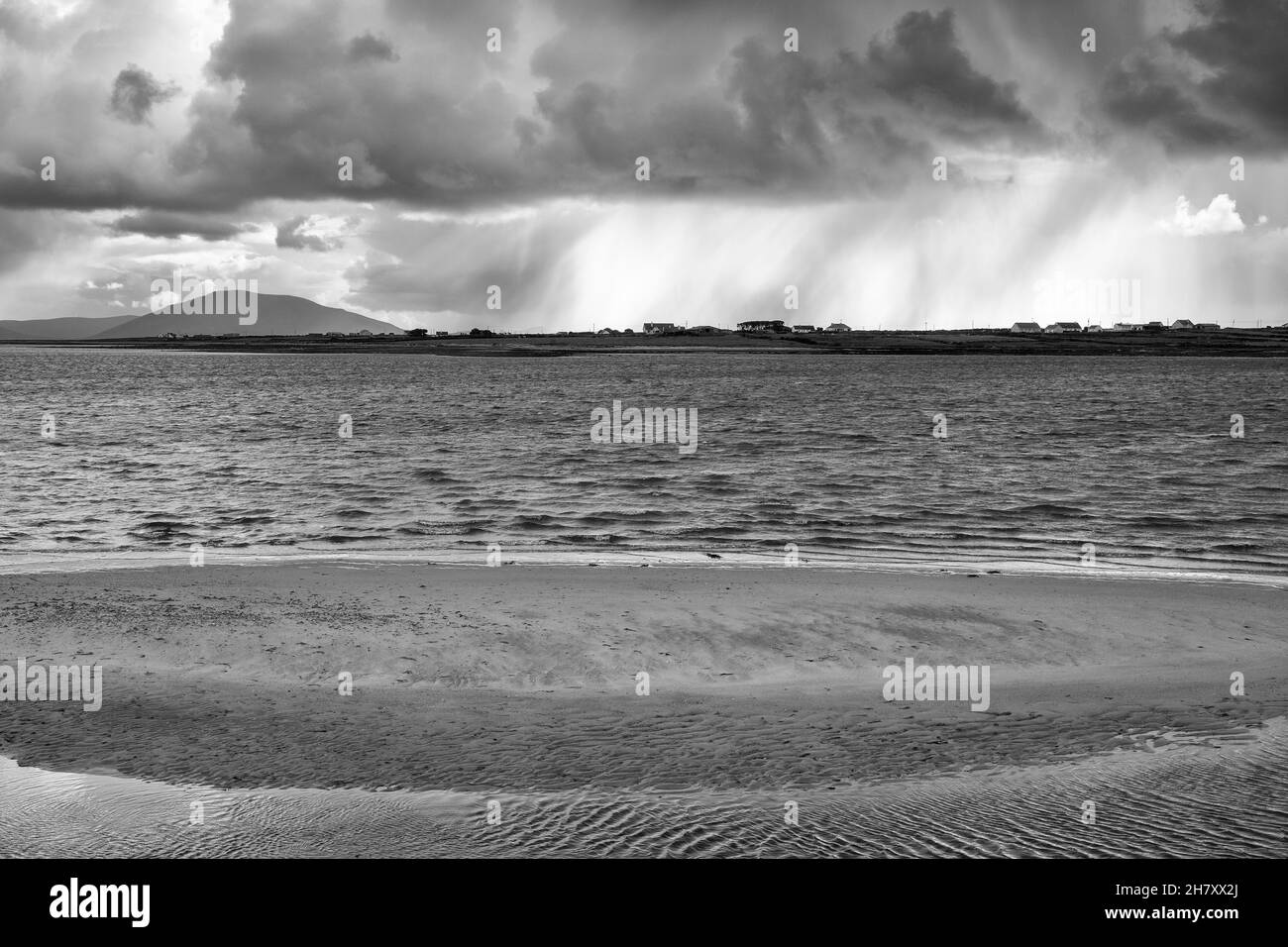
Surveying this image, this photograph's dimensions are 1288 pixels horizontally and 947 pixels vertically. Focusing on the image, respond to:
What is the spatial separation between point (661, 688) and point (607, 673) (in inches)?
36.1

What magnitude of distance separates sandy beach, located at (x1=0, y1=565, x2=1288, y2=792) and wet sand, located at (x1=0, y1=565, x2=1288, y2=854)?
48mm

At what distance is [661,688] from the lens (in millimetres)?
12586

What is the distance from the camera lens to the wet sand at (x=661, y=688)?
9203 millimetres

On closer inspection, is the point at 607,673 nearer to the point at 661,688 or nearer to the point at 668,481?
the point at 661,688

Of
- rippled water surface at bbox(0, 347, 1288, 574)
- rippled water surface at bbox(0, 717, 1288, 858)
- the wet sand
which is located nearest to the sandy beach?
the wet sand

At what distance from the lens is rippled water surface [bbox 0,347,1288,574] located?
25.5 metres

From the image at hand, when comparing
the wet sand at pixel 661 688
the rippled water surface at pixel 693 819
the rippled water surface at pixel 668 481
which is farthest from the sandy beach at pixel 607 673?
the rippled water surface at pixel 668 481

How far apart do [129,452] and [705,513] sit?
Answer: 29.7 m

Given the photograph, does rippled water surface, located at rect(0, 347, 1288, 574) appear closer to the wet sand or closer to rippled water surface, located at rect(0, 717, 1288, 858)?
the wet sand

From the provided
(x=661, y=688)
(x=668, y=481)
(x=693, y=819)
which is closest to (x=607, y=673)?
(x=661, y=688)

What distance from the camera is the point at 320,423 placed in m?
64.7
